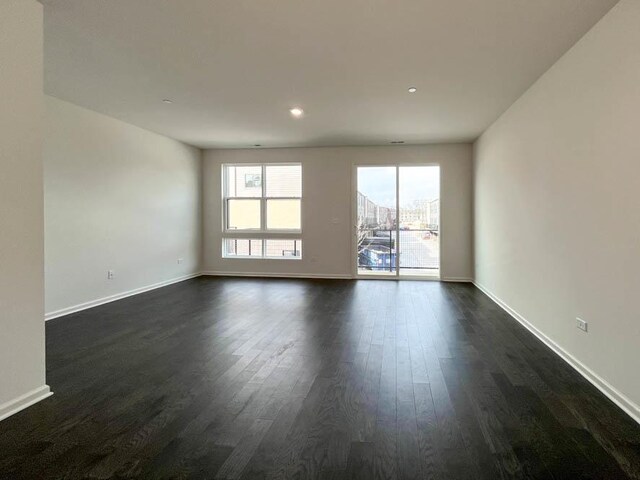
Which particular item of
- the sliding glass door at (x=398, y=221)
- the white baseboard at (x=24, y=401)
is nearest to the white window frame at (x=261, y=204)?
the sliding glass door at (x=398, y=221)

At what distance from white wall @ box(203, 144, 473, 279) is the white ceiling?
5.78 feet

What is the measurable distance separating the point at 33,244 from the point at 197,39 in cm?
197

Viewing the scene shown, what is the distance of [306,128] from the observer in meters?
5.85

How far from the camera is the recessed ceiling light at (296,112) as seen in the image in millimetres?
4812

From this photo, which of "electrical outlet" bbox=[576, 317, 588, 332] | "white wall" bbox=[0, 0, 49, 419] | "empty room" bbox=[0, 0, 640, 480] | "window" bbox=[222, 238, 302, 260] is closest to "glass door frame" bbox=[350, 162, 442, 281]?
"empty room" bbox=[0, 0, 640, 480]

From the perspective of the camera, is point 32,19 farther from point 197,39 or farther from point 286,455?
point 286,455

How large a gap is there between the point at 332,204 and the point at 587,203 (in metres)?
5.02

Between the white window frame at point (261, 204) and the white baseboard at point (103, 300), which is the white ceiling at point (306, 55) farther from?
the white baseboard at point (103, 300)

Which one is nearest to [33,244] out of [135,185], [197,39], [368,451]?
[197,39]

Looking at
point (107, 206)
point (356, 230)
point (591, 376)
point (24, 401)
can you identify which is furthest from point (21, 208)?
point (356, 230)

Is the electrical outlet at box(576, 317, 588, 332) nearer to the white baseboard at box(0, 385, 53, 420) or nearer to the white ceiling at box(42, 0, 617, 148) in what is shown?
the white ceiling at box(42, 0, 617, 148)

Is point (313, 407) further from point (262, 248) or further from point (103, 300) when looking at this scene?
point (262, 248)

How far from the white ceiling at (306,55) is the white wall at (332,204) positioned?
176 cm

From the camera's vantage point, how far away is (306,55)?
3.24 metres
